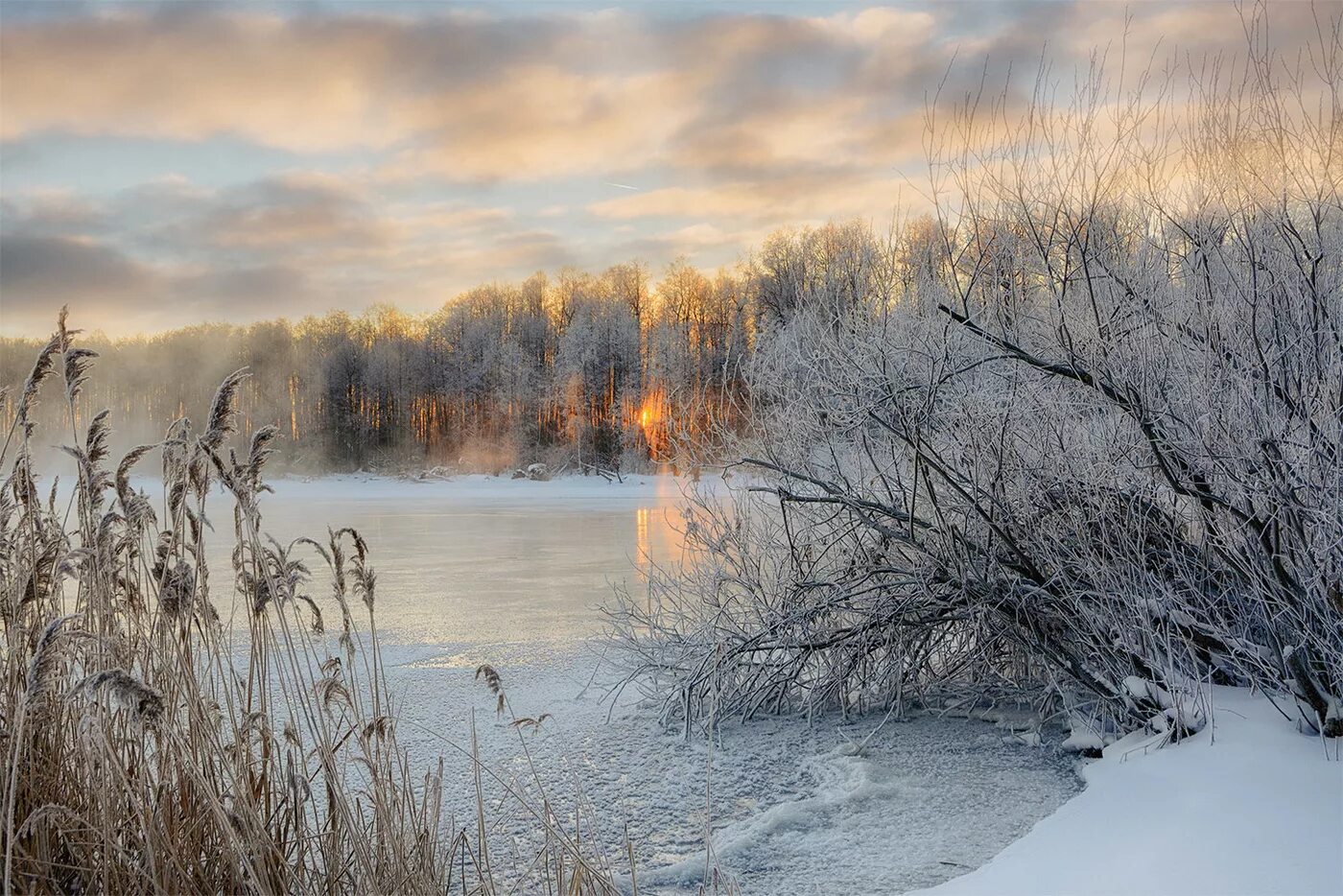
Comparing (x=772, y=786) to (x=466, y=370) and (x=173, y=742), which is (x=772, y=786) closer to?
(x=173, y=742)

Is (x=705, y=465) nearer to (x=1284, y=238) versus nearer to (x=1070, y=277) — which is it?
(x=1070, y=277)

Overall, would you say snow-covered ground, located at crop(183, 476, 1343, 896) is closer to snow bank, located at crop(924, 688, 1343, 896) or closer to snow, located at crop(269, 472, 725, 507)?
snow bank, located at crop(924, 688, 1343, 896)

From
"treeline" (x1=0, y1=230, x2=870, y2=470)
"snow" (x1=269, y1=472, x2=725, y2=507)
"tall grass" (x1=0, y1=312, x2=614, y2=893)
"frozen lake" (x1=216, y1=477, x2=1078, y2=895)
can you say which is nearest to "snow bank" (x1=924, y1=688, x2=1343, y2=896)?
"frozen lake" (x1=216, y1=477, x2=1078, y2=895)

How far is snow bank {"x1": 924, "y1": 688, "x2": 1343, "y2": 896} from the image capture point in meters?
3.21

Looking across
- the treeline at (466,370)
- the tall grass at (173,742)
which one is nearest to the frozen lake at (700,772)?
the tall grass at (173,742)

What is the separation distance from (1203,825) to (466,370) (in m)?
48.5

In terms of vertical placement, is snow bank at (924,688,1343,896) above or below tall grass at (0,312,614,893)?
below

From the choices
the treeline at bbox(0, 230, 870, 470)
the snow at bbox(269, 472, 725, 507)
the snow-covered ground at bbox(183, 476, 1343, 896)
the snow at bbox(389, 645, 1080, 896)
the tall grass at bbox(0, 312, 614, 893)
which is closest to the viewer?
the tall grass at bbox(0, 312, 614, 893)

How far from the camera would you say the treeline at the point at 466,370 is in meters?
43.8

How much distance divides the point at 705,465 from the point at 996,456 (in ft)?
5.66

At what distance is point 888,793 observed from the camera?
441 centimetres

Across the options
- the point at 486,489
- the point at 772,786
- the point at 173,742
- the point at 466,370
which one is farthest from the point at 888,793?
the point at 466,370

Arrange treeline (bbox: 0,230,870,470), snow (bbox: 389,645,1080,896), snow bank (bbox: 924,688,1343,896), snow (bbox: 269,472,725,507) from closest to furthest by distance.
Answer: snow bank (bbox: 924,688,1343,896)
snow (bbox: 389,645,1080,896)
snow (bbox: 269,472,725,507)
treeline (bbox: 0,230,870,470)

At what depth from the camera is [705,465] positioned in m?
5.74
